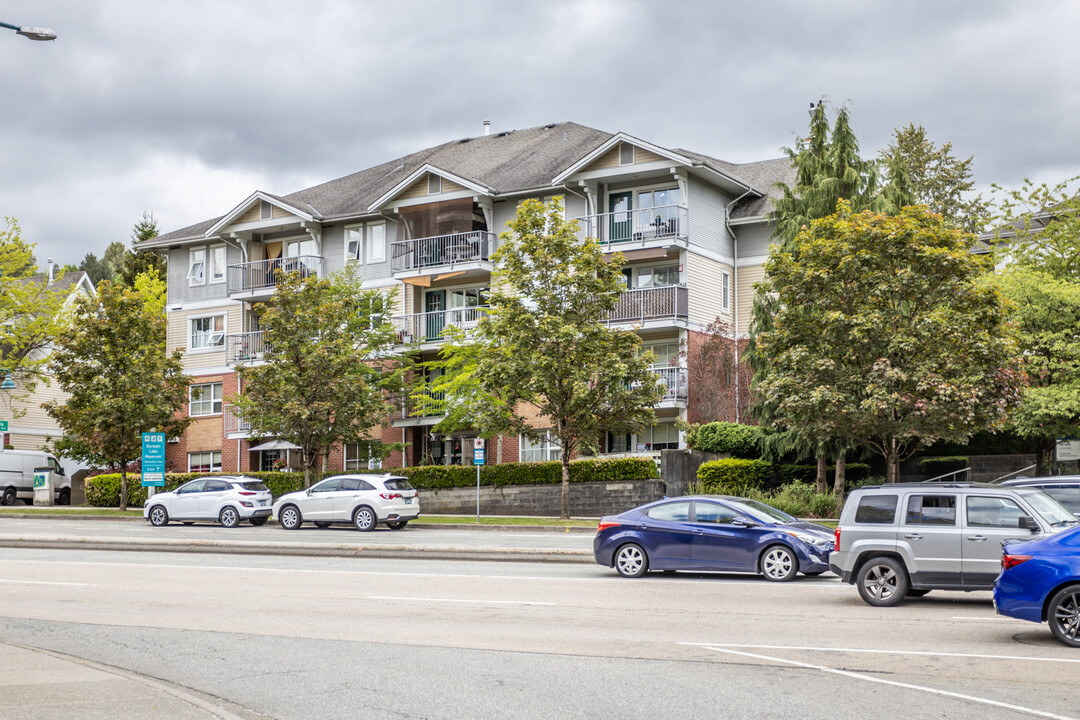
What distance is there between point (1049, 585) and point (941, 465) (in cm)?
2524

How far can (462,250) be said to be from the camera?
44938mm

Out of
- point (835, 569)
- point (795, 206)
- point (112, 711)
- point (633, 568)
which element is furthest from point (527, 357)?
point (112, 711)

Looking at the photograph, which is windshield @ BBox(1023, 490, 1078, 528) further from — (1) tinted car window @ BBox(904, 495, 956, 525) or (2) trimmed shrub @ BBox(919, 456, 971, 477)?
(2) trimmed shrub @ BBox(919, 456, 971, 477)

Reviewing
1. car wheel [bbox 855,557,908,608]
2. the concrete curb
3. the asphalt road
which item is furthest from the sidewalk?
the concrete curb

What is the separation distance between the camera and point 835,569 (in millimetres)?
15531

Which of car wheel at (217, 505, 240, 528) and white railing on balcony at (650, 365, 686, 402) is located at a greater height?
white railing on balcony at (650, 365, 686, 402)

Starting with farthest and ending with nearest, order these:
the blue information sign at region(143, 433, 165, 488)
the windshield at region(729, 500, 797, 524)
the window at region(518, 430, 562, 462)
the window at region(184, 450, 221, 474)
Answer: the window at region(184, 450, 221, 474) < the window at region(518, 430, 562, 462) < the blue information sign at region(143, 433, 165, 488) < the windshield at region(729, 500, 797, 524)

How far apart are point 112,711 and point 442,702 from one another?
247 centimetres

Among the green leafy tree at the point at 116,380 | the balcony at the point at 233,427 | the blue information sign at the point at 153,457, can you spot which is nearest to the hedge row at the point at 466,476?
the blue information sign at the point at 153,457

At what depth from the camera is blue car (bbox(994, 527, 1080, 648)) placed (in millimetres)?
11328

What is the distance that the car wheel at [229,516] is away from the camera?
33312 millimetres

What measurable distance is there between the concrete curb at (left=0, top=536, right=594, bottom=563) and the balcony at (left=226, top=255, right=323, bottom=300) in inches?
900

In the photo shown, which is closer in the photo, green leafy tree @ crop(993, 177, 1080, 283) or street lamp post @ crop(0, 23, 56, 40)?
street lamp post @ crop(0, 23, 56, 40)

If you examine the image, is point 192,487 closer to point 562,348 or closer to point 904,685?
point 562,348
